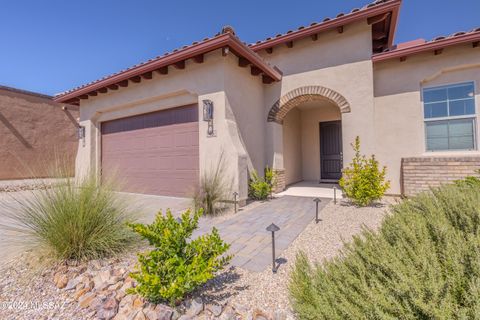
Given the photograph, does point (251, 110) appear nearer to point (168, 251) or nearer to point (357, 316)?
point (168, 251)

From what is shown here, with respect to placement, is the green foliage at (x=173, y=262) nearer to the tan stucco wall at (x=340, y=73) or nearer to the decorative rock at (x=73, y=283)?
the decorative rock at (x=73, y=283)

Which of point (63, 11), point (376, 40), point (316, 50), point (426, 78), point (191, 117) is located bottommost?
point (191, 117)

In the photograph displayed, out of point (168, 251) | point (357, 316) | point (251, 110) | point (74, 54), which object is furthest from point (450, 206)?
point (74, 54)

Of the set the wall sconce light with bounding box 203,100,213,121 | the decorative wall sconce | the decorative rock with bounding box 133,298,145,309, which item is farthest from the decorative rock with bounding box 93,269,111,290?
the wall sconce light with bounding box 203,100,213,121

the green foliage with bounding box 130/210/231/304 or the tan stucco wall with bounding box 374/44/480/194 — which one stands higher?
the tan stucco wall with bounding box 374/44/480/194

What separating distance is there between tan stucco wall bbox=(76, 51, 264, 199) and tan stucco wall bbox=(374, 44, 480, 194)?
11.9 ft

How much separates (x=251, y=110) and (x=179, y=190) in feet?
11.2

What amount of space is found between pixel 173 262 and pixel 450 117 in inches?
303

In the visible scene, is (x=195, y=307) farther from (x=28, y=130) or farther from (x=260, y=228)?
(x=28, y=130)

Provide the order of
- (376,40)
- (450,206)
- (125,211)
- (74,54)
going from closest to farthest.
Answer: (450,206) → (125,211) → (376,40) → (74,54)

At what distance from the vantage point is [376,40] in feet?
23.9

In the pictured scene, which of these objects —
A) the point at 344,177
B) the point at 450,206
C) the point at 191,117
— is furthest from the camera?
A: the point at 191,117

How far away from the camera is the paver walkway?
3.00 meters

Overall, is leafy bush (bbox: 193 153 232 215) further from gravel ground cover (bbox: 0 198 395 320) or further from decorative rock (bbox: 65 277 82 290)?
decorative rock (bbox: 65 277 82 290)
